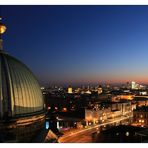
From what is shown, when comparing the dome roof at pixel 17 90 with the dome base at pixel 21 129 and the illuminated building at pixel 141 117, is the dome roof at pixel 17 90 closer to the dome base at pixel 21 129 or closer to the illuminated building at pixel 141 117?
the dome base at pixel 21 129

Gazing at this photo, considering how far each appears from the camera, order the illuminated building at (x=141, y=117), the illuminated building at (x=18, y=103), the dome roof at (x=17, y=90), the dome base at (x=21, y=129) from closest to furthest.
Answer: the dome base at (x=21, y=129)
the illuminated building at (x=18, y=103)
the dome roof at (x=17, y=90)
the illuminated building at (x=141, y=117)

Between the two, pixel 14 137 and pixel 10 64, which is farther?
pixel 10 64

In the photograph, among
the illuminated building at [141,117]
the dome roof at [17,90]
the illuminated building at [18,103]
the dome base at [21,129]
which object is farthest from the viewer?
the illuminated building at [141,117]

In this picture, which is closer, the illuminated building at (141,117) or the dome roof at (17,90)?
the dome roof at (17,90)

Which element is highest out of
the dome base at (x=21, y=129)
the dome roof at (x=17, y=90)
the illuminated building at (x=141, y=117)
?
the dome roof at (x=17, y=90)

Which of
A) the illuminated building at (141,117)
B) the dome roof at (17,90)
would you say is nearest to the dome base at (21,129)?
the dome roof at (17,90)

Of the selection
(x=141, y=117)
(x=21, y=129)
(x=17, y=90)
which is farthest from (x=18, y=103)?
(x=141, y=117)

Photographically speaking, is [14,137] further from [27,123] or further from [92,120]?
[92,120]

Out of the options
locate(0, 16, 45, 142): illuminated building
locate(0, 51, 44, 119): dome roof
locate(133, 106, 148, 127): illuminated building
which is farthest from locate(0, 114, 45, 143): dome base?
locate(133, 106, 148, 127): illuminated building

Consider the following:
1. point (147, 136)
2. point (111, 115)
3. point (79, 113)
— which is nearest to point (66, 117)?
point (79, 113)
